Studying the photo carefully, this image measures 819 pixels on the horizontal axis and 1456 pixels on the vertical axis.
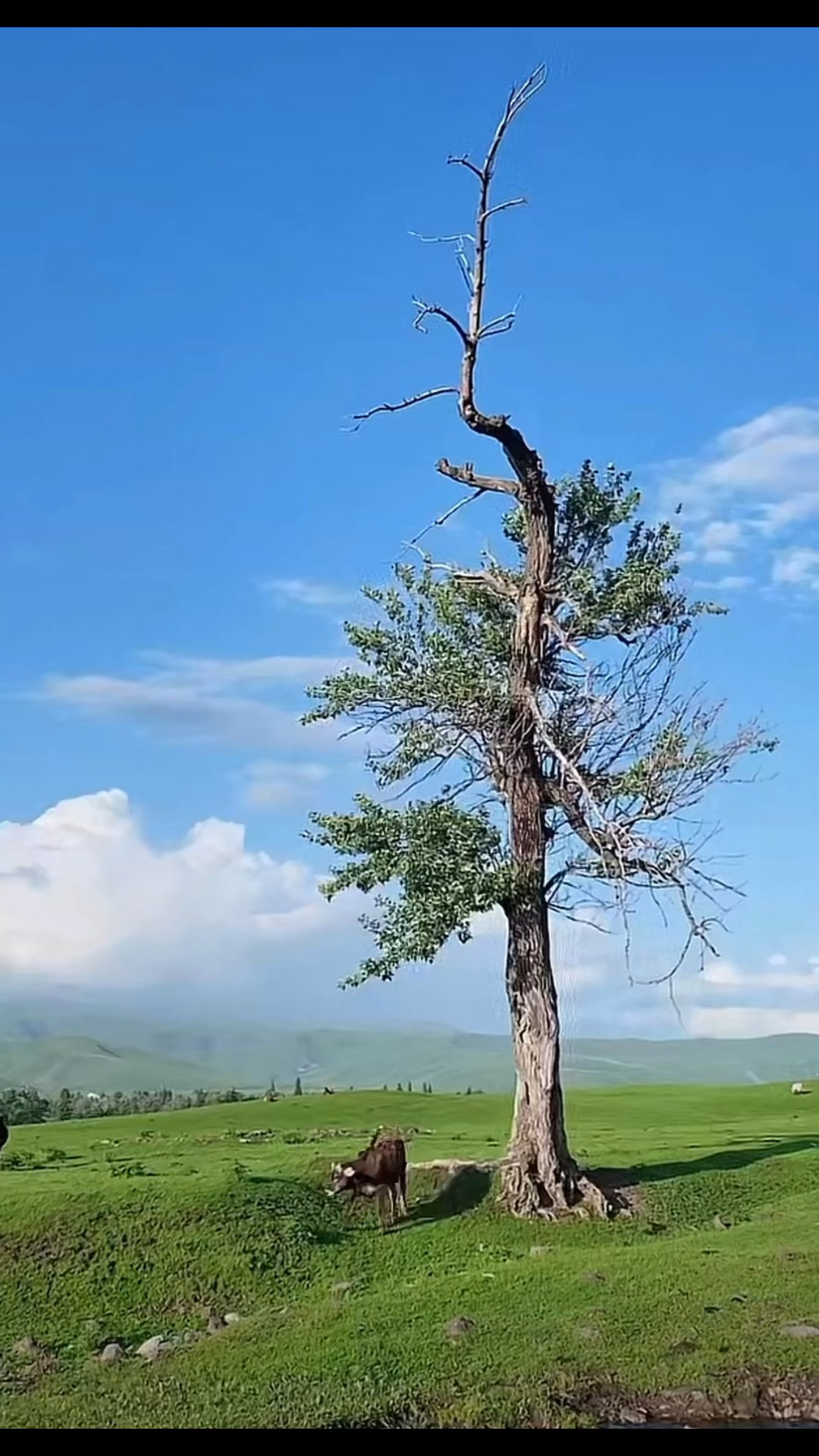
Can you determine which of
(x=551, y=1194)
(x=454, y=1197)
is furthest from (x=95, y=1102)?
(x=551, y=1194)

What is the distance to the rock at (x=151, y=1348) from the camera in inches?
540

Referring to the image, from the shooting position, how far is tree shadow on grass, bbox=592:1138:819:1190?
20.9 meters

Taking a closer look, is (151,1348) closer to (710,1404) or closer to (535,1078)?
(710,1404)

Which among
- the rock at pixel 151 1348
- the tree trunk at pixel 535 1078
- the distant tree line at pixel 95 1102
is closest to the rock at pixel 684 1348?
the rock at pixel 151 1348

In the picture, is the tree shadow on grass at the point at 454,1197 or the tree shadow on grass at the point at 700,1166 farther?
the tree shadow on grass at the point at 700,1166

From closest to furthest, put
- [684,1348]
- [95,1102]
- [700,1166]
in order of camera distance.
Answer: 1. [684,1348]
2. [700,1166]
3. [95,1102]

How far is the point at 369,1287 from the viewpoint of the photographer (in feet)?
53.2

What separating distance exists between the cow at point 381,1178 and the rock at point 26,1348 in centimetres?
508

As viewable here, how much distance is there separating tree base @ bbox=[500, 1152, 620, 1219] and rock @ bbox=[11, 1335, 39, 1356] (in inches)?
270

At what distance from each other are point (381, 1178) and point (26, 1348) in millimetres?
5515

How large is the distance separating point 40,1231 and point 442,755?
8301mm

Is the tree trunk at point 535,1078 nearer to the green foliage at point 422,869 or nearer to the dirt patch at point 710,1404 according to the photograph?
the green foliage at point 422,869

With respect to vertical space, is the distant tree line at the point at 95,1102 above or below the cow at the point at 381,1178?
above
